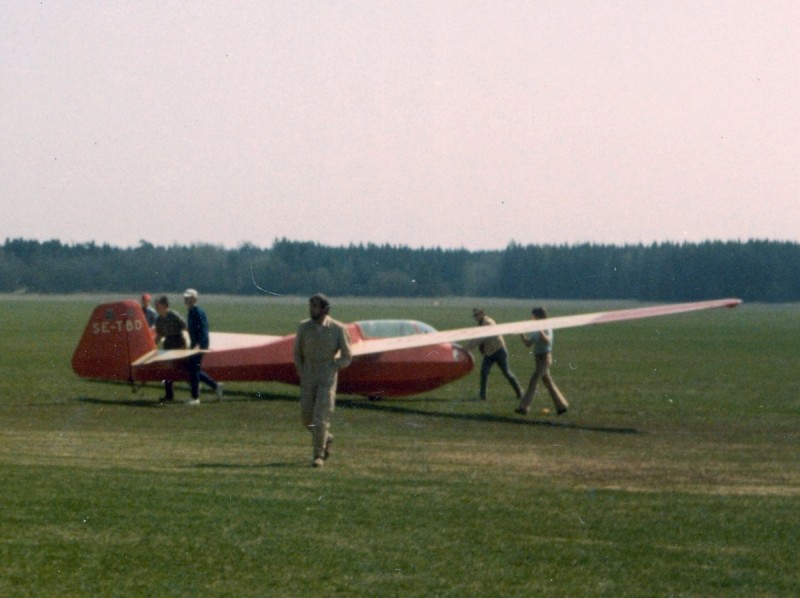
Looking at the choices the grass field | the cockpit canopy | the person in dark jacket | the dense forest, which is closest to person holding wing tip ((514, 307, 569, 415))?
the grass field

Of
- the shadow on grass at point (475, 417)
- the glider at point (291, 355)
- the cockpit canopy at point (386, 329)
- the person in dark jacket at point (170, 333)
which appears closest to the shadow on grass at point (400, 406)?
the shadow on grass at point (475, 417)

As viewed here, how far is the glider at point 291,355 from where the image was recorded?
1969 cm

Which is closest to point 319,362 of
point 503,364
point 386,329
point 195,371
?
point 195,371

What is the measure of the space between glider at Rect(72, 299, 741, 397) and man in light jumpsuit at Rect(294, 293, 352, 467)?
7.20 metres

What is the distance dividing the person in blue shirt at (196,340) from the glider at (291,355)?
18 cm

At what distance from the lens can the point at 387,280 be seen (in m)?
126

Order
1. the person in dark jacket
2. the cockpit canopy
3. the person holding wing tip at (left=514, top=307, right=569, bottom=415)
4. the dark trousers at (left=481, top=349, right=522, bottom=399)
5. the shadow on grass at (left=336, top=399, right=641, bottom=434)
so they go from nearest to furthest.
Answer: the shadow on grass at (left=336, top=399, right=641, bottom=434) → the person holding wing tip at (left=514, top=307, right=569, bottom=415) → the person in dark jacket → the dark trousers at (left=481, top=349, right=522, bottom=399) → the cockpit canopy

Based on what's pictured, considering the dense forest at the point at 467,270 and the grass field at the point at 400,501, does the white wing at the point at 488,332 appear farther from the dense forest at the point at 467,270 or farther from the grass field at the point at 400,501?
the dense forest at the point at 467,270

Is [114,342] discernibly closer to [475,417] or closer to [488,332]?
[475,417]

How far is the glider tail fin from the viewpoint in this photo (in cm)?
1973

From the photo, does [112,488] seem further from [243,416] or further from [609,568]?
[243,416]

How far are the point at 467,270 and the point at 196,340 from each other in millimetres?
139570

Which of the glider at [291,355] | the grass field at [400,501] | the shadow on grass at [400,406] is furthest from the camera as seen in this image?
the glider at [291,355]

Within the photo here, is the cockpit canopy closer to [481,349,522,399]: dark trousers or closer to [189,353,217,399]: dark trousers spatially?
[481,349,522,399]: dark trousers
